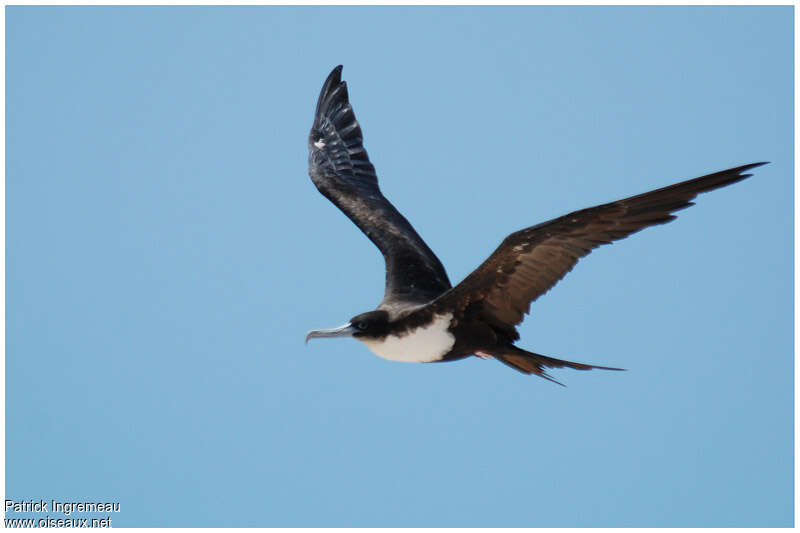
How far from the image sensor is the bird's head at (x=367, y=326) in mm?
5176

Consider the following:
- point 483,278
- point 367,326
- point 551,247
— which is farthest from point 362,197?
point 551,247

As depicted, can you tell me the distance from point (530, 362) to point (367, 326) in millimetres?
728

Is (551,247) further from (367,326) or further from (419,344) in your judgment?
(367,326)

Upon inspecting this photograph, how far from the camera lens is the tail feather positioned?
16.4ft

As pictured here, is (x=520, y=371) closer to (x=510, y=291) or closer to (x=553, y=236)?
(x=510, y=291)

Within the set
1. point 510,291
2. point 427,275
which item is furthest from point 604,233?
point 427,275

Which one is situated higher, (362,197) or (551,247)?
(362,197)

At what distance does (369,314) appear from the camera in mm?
5191

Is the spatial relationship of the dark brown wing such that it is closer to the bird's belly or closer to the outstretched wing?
the bird's belly

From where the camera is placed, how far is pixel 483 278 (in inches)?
190

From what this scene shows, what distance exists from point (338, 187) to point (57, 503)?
2.27 meters

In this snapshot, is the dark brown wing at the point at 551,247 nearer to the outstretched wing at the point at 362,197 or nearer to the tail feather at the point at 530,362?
the tail feather at the point at 530,362

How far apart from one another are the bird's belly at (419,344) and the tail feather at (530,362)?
0.26 m

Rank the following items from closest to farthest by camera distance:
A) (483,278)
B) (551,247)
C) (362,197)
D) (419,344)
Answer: (551,247) < (483,278) < (419,344) < (362,197)
